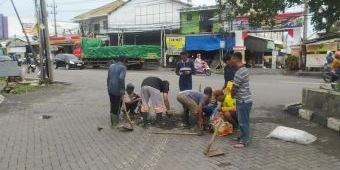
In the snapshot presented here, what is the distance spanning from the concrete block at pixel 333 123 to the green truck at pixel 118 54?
31866 millimetres

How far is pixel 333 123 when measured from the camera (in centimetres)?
912

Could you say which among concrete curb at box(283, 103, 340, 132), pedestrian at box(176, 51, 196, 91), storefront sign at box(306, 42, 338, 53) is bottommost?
concrete curb at box(283, 103, 340, 132)

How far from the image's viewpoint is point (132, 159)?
7.62m

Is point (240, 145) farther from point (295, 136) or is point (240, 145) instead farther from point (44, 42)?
point (44, 42)

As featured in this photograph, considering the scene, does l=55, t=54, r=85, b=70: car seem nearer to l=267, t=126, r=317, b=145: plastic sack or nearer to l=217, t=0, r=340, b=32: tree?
l=217, t=0, r=340, b=32: tree

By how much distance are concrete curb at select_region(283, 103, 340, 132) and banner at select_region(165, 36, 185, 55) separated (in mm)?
29977

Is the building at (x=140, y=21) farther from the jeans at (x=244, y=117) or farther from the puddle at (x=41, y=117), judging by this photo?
the jeans at (x=244, y=117)

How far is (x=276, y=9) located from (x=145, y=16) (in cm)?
4438

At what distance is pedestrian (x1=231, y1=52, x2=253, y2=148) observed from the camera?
8.04 m

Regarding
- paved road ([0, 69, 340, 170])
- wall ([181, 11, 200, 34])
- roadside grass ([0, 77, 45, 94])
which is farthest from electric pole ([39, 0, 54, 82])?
wall ([181, 11, 200, 34])

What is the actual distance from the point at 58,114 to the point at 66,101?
11.8ft

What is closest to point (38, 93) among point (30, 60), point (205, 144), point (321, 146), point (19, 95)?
point (19, 95)

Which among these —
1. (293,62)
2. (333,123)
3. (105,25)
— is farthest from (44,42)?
(105,25)

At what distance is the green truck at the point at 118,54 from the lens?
42219 millimetres
